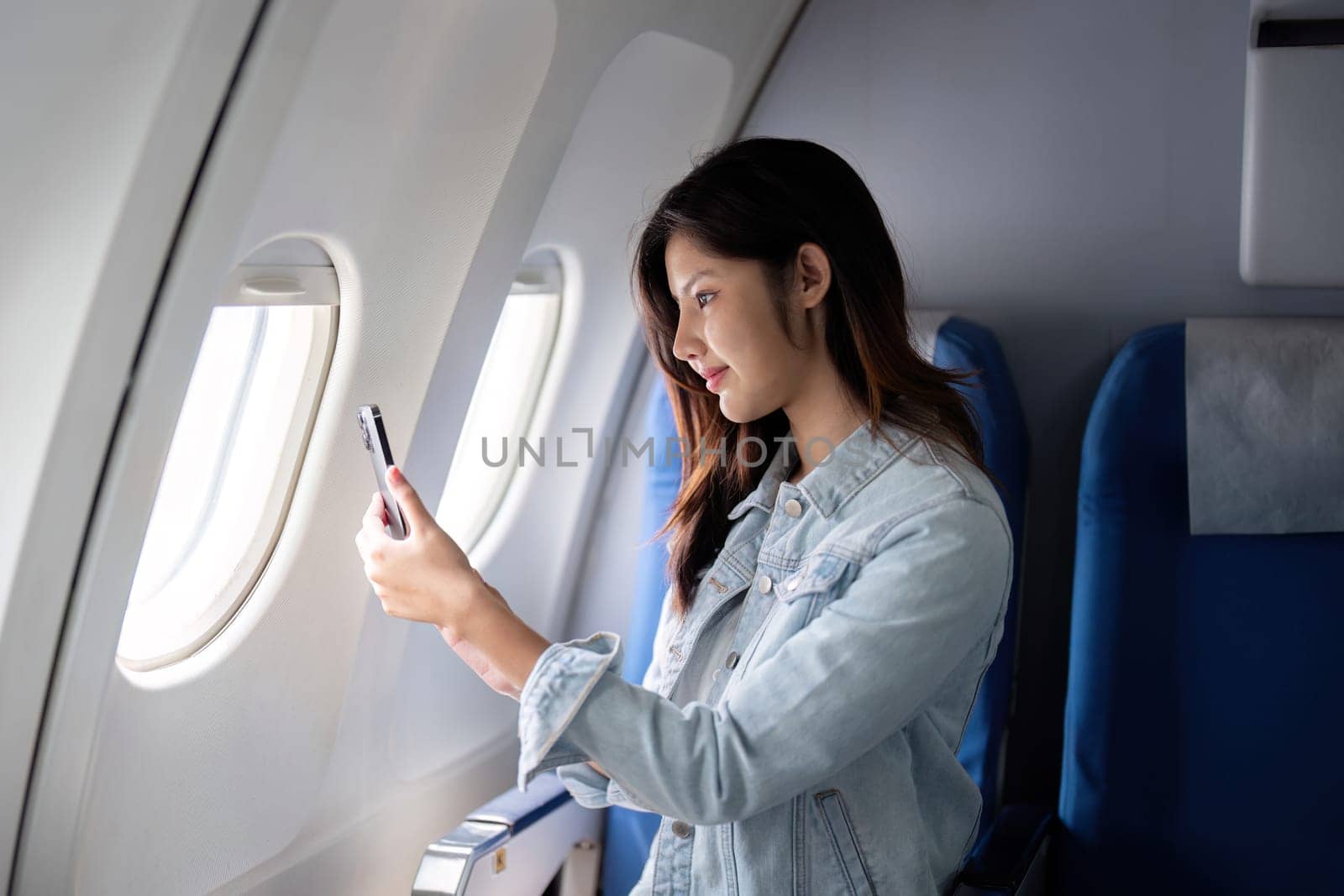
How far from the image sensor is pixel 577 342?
2529 millimetres

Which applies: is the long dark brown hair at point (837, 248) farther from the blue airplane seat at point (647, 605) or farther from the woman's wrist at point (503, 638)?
the blue airplane seat at point (647, 605)

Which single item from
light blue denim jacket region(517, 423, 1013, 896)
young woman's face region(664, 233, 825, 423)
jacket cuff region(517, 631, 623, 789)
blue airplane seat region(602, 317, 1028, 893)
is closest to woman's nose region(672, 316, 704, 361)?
young woman's face region(664, 233, 825, 423)

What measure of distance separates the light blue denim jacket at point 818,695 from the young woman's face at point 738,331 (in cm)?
12

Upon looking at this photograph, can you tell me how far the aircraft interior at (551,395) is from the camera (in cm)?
139

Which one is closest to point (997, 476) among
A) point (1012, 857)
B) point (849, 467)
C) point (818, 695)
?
point (1012, 857)

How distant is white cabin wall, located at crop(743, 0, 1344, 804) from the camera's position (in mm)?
2283

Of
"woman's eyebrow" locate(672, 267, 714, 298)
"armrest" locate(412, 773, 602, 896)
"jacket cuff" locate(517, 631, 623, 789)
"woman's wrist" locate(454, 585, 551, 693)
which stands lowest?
"armrest" locate(412, 773, 602, 896)

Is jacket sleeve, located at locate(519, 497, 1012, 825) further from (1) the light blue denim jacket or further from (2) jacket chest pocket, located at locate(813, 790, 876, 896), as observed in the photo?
(2) jacket chest pocket, located at locate(813, 790, 876, 896)

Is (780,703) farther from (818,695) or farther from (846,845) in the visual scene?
(846,845)

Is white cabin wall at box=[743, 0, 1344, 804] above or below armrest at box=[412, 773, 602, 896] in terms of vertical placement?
above

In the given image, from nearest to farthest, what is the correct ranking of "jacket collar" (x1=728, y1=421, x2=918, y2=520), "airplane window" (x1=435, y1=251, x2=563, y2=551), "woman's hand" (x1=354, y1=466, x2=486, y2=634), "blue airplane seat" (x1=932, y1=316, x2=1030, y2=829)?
1. "woman's hand" (x1=354, y1=466, x2=486, y2=634)
2. "jacket collar" (x1=728, y1=421, x2=918, y2=520)
3. "blue airplane seat" (x1=932, y1=316, x2=1030, y2=829)
4. "airplane window" (x1=435, y1=251, x2=563, y2=551)

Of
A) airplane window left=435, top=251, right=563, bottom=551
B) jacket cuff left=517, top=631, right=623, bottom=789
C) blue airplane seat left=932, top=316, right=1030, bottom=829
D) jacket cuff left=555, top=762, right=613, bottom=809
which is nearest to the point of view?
jacket cuff left=517, top=631, right=623, bottom=789

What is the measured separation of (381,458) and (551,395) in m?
1.02

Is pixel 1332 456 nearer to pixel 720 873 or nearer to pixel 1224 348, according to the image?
pixel 1224 348
